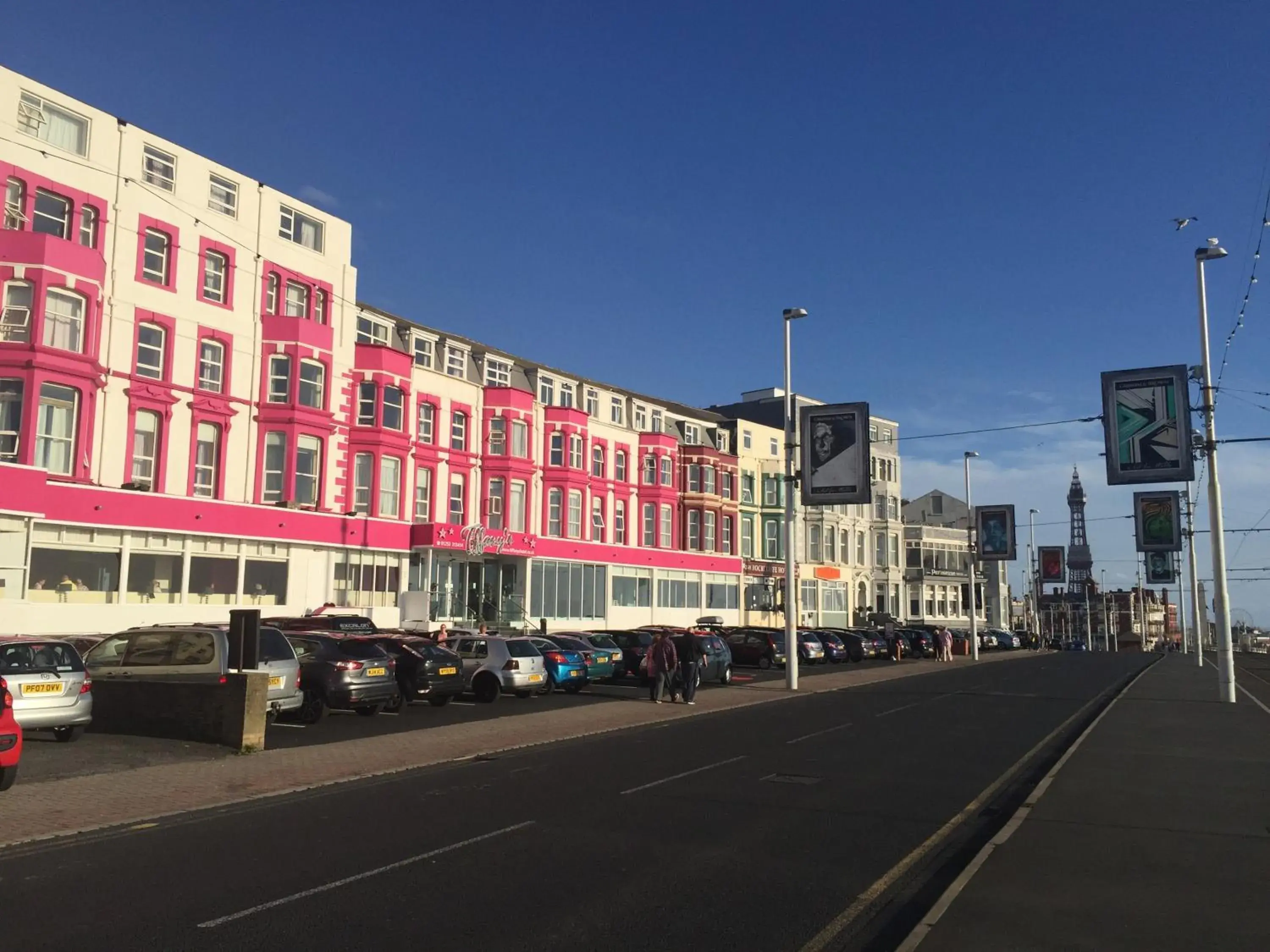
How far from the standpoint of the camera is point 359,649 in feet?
63.5

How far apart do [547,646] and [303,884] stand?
18.6m

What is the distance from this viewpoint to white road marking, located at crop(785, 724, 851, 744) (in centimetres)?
1669

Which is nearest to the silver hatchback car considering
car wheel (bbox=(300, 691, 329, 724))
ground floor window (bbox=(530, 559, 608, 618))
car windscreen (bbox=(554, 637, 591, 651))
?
car wheel (bbox=(300, 691, 329, 724))

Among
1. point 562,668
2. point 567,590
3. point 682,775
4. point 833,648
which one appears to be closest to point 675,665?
point 562,668

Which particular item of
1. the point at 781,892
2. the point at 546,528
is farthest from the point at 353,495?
the point at 781,892

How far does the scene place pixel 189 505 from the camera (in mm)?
30703

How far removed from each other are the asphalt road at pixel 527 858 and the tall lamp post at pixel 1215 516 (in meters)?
11.3

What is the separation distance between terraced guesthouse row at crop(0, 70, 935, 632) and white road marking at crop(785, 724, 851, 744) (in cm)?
1939

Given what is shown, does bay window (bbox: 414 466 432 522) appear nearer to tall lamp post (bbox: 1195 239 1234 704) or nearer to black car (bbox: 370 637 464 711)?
black car (bbox: 370 637 464 711)

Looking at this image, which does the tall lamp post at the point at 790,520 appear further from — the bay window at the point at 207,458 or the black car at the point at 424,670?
the bay window at the point at 207,458

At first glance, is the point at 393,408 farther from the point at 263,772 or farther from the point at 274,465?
the point at 263,772

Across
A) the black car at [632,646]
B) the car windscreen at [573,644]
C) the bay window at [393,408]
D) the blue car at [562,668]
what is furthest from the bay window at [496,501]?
the blue car at [562,668]

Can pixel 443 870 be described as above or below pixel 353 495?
below

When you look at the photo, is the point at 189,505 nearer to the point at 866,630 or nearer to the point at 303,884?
the point at 303,884
